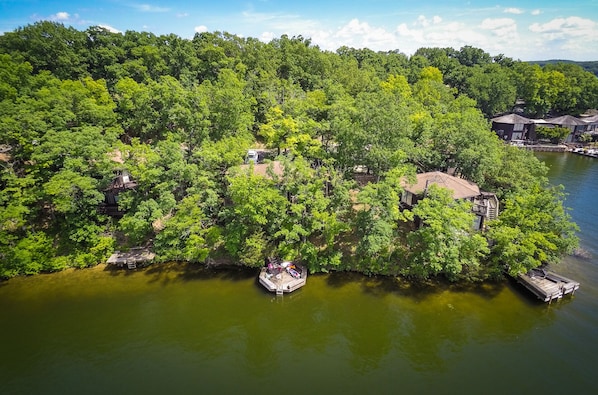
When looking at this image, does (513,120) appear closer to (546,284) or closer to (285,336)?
(546,284)

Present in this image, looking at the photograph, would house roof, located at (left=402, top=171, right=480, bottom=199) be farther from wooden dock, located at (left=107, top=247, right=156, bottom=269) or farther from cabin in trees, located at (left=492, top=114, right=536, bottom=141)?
cabin in trees, located at (left=492, top=114, right=536, bottom=141)

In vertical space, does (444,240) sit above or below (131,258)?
above

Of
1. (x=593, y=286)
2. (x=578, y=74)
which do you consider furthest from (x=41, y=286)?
(x=578, y=74)

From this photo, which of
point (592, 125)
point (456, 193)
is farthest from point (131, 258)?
point (592, 125)

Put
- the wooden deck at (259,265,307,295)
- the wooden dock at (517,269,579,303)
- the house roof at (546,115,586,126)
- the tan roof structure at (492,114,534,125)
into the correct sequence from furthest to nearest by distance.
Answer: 1. the house roof at (546,115,586,126)
2. the tan roof structure at (492,114,534,125)
3. the wooden deck at (259,265,307,295)
4. the wooden dock at (517,269,579,303)

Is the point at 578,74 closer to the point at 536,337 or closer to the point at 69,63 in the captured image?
the point at 536,337

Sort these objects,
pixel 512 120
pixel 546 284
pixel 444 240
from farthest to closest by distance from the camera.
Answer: pixel 512 120, pixel 546 284, pixel 444 240

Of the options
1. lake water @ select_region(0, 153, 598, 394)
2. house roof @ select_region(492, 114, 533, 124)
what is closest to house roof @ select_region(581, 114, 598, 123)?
house roof @ select_region(492, 114, 533, 124)
